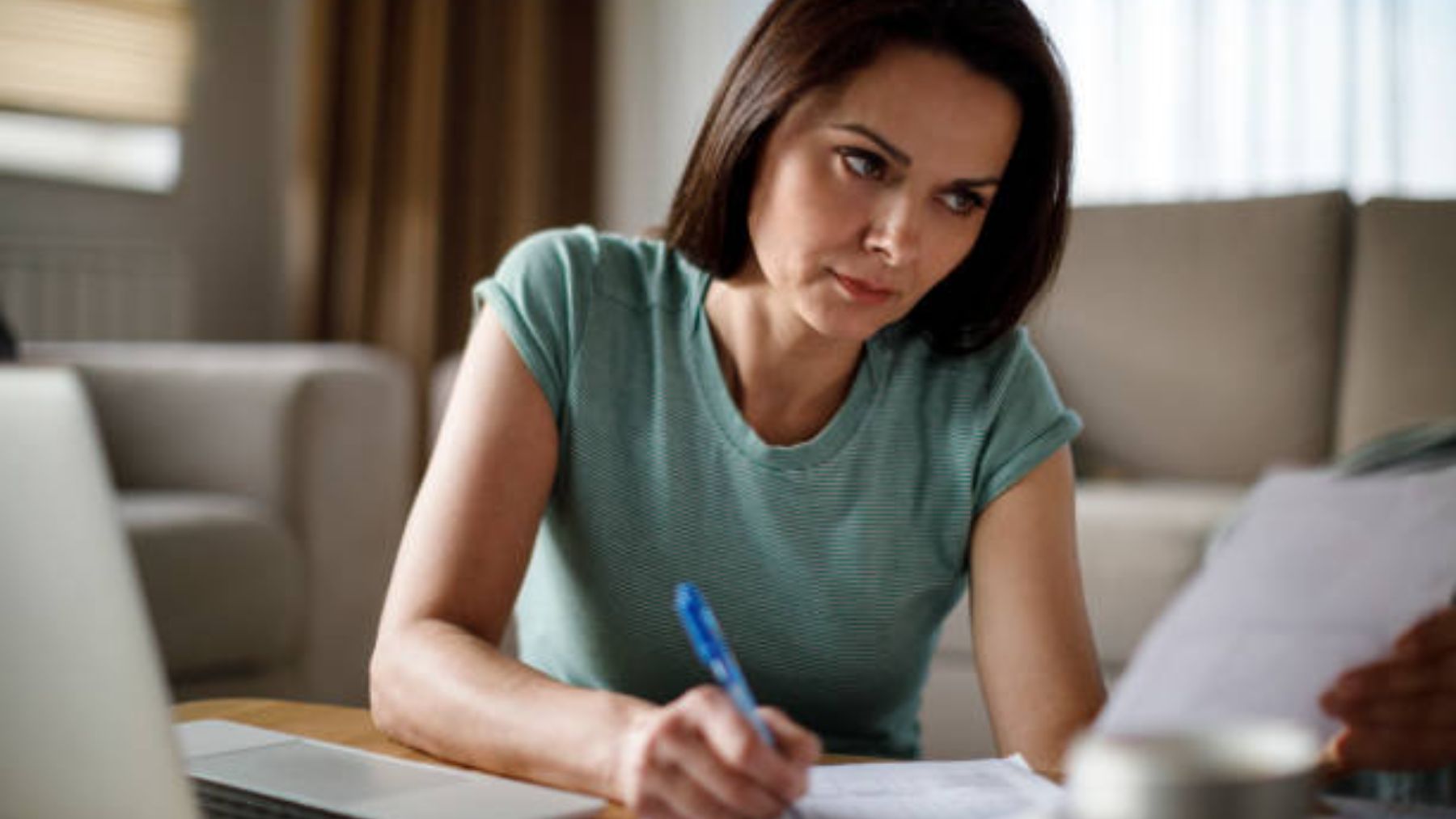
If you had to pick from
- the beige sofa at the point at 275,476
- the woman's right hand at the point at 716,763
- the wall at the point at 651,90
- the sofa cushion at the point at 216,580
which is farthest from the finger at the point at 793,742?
the wall at the point at 651,90

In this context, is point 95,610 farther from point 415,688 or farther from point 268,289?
point 268,289

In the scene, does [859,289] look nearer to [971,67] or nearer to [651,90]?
[971,67]

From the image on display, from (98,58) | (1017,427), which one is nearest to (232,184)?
(98,58)

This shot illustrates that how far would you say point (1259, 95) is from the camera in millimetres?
3355

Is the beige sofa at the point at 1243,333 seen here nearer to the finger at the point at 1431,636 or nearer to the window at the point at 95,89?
the finger at the point at 1431,636

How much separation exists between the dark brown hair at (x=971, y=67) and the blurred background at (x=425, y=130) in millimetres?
2200

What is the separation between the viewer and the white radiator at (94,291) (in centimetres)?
320

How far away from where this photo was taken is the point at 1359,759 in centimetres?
59

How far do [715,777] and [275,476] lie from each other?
73.4 inches

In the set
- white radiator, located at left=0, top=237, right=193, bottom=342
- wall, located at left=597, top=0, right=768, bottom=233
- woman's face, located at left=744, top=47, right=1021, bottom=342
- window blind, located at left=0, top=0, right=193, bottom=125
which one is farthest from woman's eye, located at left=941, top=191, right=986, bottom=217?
wall, located at left=597, top=0, right=768, bottom=233

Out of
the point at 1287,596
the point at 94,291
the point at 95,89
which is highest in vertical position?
the point at 95,89

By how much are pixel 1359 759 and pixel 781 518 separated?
0.50m

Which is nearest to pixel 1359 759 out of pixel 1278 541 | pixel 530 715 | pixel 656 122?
pixel 1278 541

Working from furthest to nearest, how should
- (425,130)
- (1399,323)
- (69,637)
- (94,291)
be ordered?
1. (425,130)
2. (94,291)
3. (1399,323)
4. (69,637)
